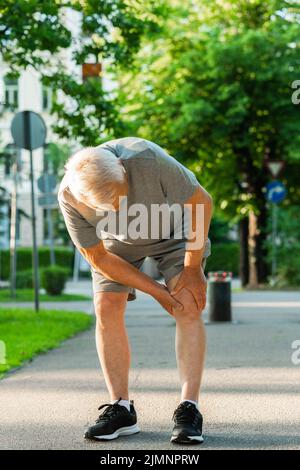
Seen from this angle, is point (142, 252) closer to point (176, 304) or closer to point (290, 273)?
point (176, 304)

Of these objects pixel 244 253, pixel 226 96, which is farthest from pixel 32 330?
pixel 244 253

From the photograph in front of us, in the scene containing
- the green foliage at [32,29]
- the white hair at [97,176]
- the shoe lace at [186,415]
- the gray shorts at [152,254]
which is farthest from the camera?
the green foliage at [32,29]

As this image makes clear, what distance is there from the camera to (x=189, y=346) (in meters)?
5.41

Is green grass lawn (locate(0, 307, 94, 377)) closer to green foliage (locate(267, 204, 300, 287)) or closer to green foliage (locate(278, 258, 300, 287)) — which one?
green foliage (locate(278, 258, 300, 287))

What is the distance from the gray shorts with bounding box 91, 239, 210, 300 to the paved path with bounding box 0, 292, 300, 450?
29.2 inches

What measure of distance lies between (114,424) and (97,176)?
133 centimetres

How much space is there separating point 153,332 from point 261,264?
18.0 m

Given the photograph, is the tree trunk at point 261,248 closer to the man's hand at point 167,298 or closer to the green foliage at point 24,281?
the green foliage at point 24,281

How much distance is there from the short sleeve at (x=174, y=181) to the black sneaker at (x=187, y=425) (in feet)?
3.26

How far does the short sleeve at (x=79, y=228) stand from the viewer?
528 centimetres

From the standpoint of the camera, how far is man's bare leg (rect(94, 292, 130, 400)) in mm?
5535

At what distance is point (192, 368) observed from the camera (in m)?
5.39

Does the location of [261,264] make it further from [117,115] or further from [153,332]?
[153,332]

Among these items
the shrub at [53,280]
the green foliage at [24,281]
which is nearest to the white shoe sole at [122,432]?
the shrub at [53,280]
